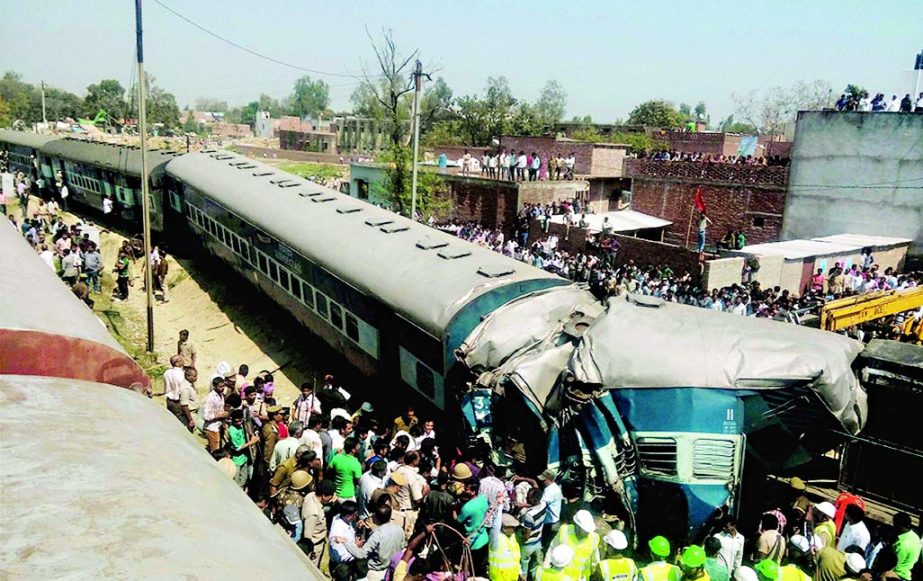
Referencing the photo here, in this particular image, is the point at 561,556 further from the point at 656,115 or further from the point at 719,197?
the point at 656,115

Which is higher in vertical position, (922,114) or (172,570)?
(922,114)

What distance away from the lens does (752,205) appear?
2625 centimetres

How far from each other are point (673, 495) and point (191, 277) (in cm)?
1724

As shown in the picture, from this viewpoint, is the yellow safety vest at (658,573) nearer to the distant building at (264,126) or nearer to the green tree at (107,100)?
the green tree at (107,100)

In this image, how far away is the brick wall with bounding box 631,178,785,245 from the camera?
85.3ft

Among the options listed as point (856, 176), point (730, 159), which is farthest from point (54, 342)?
Answer: point (730, 159)

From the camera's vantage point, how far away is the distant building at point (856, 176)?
22578 millimetres

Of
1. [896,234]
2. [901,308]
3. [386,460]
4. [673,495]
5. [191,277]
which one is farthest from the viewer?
[896,234]

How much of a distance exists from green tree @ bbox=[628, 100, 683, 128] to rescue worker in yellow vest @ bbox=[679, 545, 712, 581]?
68.4m

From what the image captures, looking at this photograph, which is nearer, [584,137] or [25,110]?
[584,137]

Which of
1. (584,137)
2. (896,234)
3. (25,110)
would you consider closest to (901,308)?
(896,234)

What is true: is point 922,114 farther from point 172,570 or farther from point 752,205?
point 172,570

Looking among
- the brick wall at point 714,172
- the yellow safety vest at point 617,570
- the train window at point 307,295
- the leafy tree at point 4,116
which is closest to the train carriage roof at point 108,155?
the train window at point 307,295

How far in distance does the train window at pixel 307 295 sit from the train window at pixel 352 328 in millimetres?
1645
